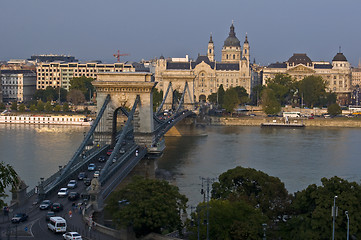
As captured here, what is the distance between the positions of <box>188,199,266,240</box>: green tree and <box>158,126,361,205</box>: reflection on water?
589 centimetres

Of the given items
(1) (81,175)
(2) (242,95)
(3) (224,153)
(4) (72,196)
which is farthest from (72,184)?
(2) (242,95)

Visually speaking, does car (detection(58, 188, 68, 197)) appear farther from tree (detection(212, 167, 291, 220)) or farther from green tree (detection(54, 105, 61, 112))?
green tree (detection(54, 105, 61, 112))

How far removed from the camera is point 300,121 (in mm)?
58250

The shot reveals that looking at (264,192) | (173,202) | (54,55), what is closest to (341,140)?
(264,192)

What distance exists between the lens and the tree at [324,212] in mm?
16391

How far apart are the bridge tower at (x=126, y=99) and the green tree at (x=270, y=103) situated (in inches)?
1249

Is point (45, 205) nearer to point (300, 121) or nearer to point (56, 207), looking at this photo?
point (56, 207)

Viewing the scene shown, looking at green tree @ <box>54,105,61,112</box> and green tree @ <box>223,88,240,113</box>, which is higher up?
green tree @ <box>223,88,240,113</box>

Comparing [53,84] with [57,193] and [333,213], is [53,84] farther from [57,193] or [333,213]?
[333,213]

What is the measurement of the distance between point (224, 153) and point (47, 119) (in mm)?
24020

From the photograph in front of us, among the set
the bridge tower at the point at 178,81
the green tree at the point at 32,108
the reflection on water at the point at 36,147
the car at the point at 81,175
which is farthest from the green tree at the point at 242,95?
the car at the point at 81,175

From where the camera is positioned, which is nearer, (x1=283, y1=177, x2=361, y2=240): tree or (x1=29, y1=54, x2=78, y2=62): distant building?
(x1=283, y1=177, x2=361, y2=240): tree

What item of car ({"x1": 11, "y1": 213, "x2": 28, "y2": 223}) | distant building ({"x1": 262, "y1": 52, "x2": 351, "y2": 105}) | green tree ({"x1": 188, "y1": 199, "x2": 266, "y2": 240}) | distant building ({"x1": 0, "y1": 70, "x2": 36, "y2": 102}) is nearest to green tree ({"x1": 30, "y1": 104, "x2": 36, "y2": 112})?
distant building ({"x1": 0, "y1": 70, "x2": 36, "y2": 102})

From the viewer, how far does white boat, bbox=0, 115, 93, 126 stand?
5697 cm
